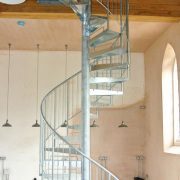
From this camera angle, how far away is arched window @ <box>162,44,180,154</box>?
→ 22.2 ft

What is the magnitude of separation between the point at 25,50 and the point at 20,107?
4.79 feet

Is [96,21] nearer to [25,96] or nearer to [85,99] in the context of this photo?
[85,99]

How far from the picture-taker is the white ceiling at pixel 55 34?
6.43m

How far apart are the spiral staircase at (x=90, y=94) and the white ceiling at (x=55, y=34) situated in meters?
0.49

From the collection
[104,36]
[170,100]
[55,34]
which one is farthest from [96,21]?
[170,100]

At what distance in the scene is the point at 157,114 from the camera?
726 cm

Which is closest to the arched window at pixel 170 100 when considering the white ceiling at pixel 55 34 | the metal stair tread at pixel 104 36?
the white ceiling at pixel 55 34

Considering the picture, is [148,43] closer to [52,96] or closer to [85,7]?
[52,96]

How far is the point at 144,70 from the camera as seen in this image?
329 inches

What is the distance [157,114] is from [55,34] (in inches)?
113

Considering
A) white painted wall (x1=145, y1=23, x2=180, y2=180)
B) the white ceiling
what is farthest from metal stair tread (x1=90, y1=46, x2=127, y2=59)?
white painted wall (x1=145, y1=23, x2=180, y2=180)

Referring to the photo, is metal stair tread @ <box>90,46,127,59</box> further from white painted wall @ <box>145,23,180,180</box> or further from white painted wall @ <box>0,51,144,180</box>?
white painted wall @ <box>0,51,144,180</box>

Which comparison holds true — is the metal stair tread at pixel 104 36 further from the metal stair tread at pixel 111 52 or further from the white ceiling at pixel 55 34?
the white ceiling at pixel 55 34

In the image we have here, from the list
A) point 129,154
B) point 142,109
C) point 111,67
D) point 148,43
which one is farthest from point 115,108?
point 111,67
